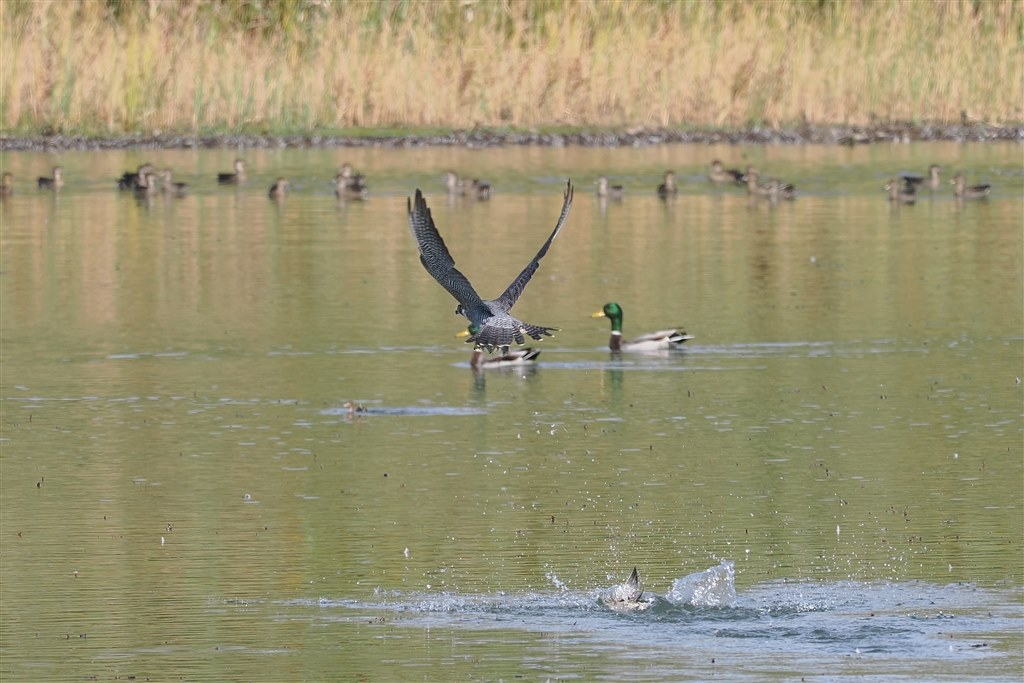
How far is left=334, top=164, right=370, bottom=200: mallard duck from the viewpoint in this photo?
30.2 metres

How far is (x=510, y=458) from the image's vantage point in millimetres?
13773

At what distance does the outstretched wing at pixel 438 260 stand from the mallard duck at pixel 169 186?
20.4 m

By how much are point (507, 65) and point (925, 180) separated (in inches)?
316

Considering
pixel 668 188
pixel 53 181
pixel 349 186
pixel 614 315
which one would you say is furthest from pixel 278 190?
pixel 614 315

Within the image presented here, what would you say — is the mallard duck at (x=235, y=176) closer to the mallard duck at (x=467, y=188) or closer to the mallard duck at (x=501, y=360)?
the mallard duck at (x=467, y=188)

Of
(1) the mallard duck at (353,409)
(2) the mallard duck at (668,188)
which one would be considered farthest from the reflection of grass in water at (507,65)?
(1) the mallard duck at (353,409)

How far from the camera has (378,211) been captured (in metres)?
29.5

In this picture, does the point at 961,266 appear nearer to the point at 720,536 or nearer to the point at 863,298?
the point at 863,298

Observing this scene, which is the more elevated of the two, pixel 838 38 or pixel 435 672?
pixel 838 38

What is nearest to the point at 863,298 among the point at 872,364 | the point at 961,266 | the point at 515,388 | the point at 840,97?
the point at 961,266

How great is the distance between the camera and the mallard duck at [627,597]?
396 inches

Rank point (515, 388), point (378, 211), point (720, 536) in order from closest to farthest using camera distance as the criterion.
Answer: point (720, 536) < point (515, 388) < point (378, 211)

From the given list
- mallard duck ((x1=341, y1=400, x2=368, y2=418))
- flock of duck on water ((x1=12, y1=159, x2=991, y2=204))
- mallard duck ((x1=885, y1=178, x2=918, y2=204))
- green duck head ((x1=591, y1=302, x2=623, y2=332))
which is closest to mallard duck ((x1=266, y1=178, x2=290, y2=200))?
flock of duck on water ((x1=12, y1=159, x2=991, y2=204))

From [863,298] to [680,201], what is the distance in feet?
31.7
